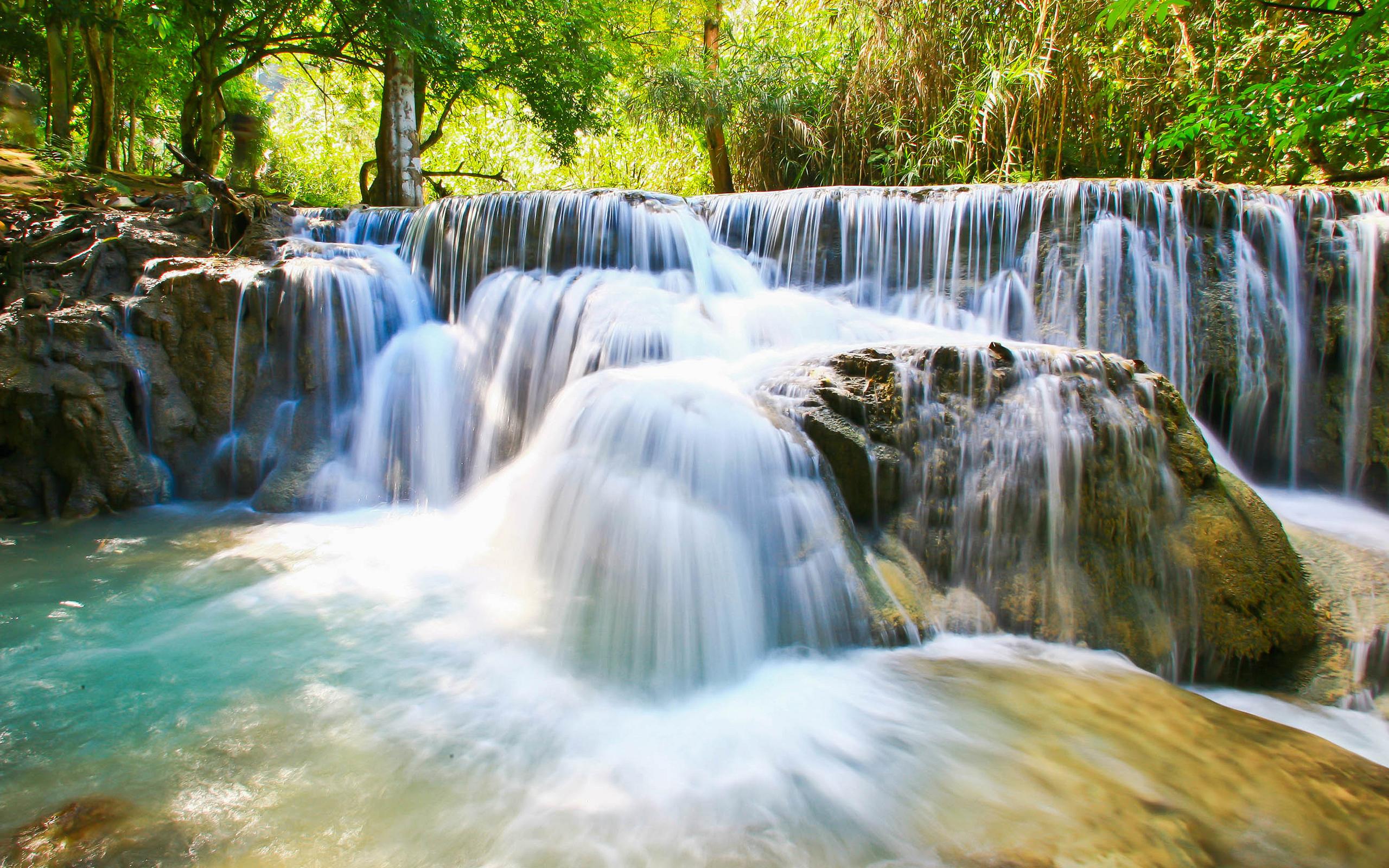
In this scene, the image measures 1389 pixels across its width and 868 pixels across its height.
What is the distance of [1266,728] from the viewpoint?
2.58 m

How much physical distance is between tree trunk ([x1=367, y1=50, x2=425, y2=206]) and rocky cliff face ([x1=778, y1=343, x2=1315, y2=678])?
28.1 feet

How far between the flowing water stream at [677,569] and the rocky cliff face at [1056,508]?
0.11ft

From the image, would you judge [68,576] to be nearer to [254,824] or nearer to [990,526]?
[254,824]

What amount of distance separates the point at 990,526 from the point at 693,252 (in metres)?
4.61

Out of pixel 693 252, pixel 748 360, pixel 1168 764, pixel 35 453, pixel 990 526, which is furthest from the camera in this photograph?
pixel 693 252

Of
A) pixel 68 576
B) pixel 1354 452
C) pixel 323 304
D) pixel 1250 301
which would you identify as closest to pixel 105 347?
pixel 323 304

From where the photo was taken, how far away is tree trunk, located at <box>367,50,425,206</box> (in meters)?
9.53

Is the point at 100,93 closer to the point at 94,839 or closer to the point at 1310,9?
the point at 94,839

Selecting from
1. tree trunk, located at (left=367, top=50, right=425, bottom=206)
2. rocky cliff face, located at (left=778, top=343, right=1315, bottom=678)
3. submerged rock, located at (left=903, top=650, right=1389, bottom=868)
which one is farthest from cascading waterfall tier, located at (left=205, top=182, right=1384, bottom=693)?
tree trunk, located at (left=367, top=50, right=425, bottom=206)

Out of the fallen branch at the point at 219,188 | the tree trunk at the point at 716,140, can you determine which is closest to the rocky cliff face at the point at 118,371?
the fallen branch at the point at 219,188

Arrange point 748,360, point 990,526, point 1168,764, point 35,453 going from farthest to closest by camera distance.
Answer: point 748,360, point 35,453, point 990,526, point 1168,764

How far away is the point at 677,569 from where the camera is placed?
10.5 feet

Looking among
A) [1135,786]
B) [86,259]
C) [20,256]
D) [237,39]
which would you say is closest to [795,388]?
[1135,786]

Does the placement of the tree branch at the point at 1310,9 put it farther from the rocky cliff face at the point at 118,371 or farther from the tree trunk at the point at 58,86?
the tree trunk at the point at 58,86
